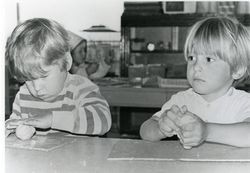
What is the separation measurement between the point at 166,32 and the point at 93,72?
35.9 inches

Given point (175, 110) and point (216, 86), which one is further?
point (216, 86)

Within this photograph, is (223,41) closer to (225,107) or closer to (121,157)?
(225,107)

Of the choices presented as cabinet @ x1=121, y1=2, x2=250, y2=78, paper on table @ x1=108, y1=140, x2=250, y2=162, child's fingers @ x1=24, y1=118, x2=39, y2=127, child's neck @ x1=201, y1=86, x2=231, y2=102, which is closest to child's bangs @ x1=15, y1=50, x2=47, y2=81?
child's fingers @ x1=24, y1=118, x2=39, y2=127

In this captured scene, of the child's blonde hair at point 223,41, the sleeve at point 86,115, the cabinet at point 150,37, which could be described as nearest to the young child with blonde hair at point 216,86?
the child's blonde hair at point 223,41

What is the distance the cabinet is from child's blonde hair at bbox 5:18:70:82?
1.27 metres

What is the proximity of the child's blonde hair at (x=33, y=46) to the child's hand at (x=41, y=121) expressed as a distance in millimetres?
96

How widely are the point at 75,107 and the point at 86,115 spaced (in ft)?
0.15

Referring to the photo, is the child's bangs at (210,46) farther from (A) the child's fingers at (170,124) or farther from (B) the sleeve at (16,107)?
(B) the sleeve at (16,107)

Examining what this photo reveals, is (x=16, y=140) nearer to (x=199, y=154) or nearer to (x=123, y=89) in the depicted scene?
(x=199, y=154)

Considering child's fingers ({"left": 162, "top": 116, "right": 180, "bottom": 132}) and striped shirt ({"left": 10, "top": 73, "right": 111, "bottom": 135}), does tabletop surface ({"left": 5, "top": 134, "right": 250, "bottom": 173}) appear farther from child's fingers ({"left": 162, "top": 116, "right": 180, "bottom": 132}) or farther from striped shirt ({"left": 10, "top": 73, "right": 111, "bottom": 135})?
A: striped shirt ({"left": 10, "top": 73, "right": 111, "bottom": 135})

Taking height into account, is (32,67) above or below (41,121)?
above

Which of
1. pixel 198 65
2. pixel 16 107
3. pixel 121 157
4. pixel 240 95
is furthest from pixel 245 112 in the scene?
pixel 16 107

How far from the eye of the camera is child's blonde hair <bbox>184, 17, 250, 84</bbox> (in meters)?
0.72

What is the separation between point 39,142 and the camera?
0.69m
